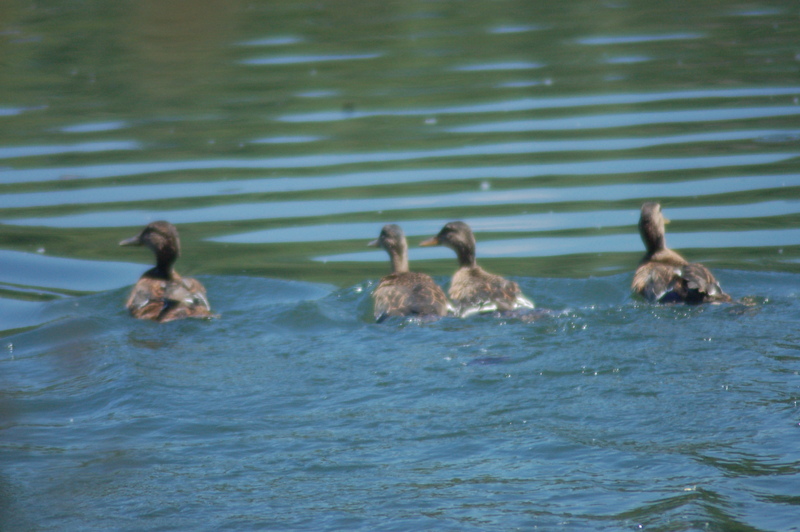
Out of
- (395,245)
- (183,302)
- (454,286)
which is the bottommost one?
(454,286)

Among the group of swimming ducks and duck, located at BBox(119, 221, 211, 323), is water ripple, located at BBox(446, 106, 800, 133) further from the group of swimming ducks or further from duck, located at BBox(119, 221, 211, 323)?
duck, located at BBox(119, 221, 211, 323)

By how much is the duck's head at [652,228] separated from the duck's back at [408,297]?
1.89 m

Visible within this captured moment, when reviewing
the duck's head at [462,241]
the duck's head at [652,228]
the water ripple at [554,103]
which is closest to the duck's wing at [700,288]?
the duck's head at [652,228]

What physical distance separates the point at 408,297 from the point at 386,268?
6.38 feet

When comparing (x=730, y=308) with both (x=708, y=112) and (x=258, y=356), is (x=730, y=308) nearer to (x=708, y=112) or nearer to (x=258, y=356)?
(x=258, y=356)

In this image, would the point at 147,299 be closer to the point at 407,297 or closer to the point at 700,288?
the point at 407,297

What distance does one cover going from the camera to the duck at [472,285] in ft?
27.7

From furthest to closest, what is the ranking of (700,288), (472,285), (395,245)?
1. (395,245)
2. (472,285)
3. (700,288)

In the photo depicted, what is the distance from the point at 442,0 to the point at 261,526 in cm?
2084

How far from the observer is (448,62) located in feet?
57.9

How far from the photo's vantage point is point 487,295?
8500 millimetres

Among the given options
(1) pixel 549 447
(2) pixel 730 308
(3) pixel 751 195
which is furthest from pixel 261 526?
(3) pixel 751 195

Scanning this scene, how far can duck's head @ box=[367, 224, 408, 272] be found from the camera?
9578 millimetres

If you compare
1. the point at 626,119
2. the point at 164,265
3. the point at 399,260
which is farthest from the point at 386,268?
the point at 626,119
